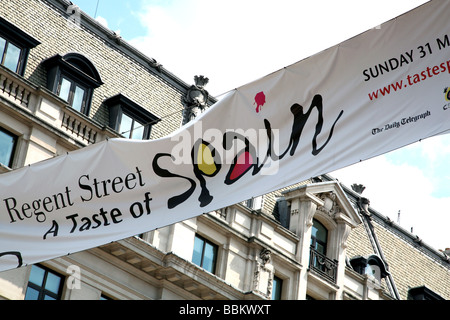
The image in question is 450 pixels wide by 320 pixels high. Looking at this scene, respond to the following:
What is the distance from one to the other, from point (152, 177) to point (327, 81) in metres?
2.93

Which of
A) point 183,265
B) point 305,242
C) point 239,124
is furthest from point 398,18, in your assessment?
point 305,242

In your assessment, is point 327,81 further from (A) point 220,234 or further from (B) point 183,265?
(A) point 220,234

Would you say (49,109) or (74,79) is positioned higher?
(74,79)

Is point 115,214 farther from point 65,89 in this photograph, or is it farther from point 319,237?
point 319,237

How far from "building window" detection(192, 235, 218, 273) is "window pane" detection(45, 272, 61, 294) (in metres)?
5.47

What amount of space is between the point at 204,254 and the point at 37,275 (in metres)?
6.69

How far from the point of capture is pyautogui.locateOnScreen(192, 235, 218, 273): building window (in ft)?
105

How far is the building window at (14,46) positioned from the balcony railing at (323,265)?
13306mm

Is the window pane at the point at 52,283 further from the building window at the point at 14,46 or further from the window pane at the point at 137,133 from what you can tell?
the building window at the point at 14,46

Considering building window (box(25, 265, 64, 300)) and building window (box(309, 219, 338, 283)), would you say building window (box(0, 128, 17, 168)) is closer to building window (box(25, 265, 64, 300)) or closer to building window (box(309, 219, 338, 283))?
building window (box(25, 265, 64, 300))

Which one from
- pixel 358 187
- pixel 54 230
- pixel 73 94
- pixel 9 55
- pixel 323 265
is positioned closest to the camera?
pixel 54 230

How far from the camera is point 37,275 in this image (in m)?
27.2

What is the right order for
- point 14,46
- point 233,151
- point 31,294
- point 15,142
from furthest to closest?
point 14,46 < point 15,142 < point 31,294 < point 233,151

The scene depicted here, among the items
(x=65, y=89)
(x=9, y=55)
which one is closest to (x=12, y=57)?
(x=9, y=55)
